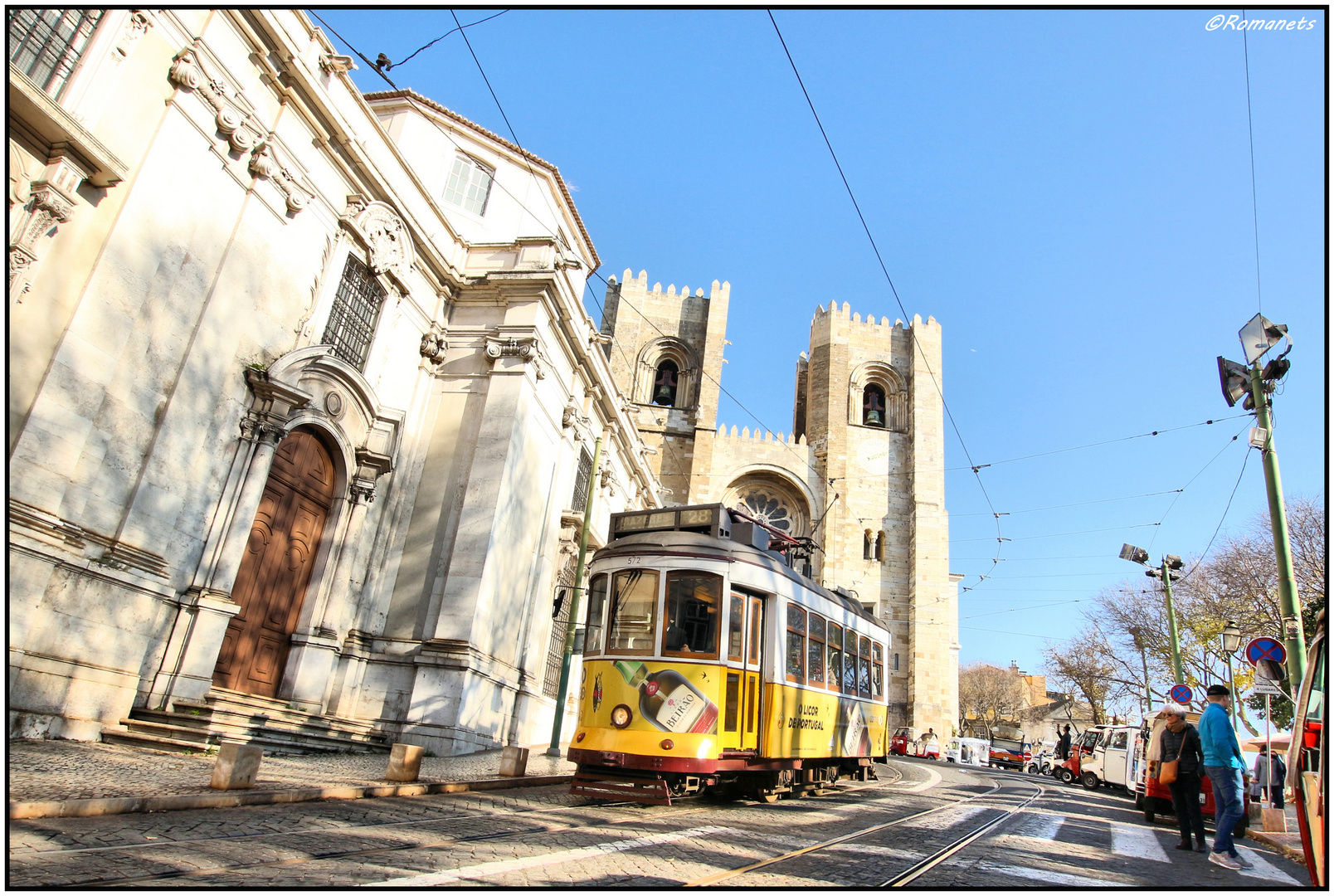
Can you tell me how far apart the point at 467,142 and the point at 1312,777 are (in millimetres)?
19963

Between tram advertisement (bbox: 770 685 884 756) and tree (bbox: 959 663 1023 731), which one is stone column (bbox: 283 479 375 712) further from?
tree (bbox: 959 663 1023 731)

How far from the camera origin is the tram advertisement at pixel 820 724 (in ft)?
30.2

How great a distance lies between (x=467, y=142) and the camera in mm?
19453

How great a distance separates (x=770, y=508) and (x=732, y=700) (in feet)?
110

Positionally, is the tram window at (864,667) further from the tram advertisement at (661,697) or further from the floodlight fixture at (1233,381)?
the floodlight fixture at (1233,381)

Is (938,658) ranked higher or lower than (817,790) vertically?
higher

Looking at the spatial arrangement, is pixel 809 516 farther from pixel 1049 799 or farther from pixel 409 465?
pixel 409 465

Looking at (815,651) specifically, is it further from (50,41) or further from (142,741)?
(50,41)

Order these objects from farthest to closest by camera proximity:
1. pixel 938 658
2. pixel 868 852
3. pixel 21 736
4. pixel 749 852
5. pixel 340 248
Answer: pixel 938 658, pixel 340 248, pixel 21 736, pixel 868 852, pixel 749 852

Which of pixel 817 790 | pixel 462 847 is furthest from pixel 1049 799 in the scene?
pixel 462 847

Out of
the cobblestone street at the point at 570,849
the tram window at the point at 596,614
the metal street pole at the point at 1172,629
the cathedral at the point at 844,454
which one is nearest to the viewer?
the cobblestone street at the point at 570,849

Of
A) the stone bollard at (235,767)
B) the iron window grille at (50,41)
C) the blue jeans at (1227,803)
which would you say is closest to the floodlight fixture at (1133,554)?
the blue jeans at (1227,803)

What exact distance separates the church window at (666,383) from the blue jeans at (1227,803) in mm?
37944

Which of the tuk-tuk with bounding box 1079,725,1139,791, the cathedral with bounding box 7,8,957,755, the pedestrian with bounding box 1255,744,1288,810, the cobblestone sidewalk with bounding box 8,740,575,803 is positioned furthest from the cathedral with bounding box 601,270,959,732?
the cobblestone sidewalk with bounding box 8,740,575,803
